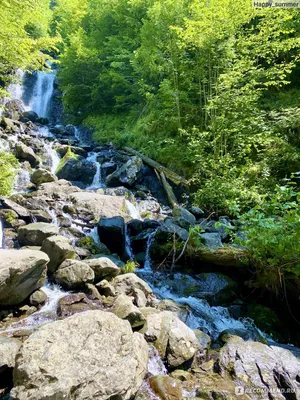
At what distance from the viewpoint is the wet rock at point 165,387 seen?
2816 millimetres

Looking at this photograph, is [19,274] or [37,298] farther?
[37,298]

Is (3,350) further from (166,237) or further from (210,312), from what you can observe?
(166,237)

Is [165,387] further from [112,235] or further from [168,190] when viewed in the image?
[168,190]

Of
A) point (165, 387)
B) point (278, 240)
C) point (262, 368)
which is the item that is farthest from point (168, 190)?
point (165, 387)

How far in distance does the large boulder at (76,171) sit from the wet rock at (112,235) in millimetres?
5336

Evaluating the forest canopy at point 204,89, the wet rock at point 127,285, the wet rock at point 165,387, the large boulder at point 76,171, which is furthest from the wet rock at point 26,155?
the wet rock at point 165,387

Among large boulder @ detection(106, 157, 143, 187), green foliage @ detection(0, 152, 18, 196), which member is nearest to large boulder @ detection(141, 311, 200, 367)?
green foliage @ detection(0, 152, 18, 196)

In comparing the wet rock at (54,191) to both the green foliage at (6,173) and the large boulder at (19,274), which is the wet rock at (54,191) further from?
the large boulder at (19,274)

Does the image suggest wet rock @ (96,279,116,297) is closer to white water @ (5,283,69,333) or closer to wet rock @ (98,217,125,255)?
white water @ (5,283,69,333)

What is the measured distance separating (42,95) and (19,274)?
22046 mm

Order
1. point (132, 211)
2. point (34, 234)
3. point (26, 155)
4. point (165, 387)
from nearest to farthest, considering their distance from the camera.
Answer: point (165, 387) < point (34, 234) < point (132, 211) < point (26, 155)

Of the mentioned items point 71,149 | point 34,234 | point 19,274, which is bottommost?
point 34,234

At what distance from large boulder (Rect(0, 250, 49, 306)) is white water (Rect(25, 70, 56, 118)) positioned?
62.8 feet

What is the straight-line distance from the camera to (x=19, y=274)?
3.64 metres
